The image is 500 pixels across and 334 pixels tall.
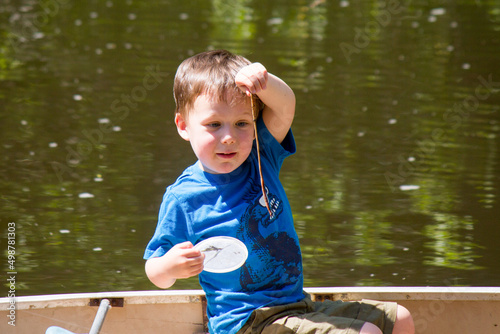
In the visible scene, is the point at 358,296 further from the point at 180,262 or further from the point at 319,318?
the point at 180,262

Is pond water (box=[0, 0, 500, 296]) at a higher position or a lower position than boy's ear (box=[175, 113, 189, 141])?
lower

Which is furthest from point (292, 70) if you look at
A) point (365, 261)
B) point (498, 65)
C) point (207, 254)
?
point (207, 254)

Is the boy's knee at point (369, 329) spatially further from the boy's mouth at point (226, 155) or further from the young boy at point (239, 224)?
the boy's mouth at point (226, 155)

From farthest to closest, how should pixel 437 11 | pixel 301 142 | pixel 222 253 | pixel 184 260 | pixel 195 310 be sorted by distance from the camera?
pixel 437 11 < pixel 301 142 < pixel 195 310 < pixel 222 253 < pixel 184 260

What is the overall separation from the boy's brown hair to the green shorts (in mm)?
642

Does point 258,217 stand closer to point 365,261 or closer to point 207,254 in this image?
point 207,254

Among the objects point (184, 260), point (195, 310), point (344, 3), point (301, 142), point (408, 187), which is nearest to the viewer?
point (184, 260)

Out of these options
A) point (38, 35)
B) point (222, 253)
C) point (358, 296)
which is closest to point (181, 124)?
point (222, 253)

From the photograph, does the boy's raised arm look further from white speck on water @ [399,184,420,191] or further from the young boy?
white speck on water @ [399,184,420,191]

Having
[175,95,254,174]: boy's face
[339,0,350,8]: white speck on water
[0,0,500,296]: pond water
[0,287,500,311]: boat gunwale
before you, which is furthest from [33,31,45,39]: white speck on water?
[175,95,254,174]: boy's face

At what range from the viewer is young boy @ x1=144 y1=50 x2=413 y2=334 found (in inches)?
88.2

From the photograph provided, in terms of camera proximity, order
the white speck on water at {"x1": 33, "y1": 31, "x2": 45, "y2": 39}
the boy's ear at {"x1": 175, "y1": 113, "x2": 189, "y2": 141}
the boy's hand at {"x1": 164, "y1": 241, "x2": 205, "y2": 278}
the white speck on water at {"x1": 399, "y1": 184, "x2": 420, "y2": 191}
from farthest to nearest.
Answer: the white speck on water at {"x1": 33, "y1": 31, "x2": 45, "y2": 39}
the white speck on water at {"x1": 399, "y1": 184, "x2": 420, "y2": 191}
the boy's ear at {"x1": 175, "y1": 113, "x2": 189, "y2": 141}
the boy's hand at {"x1": 164, "y1": 241, "x2": 205, "y2": 278}

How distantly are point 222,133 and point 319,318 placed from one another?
0.62 meters

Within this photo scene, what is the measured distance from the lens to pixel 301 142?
6.26 m
